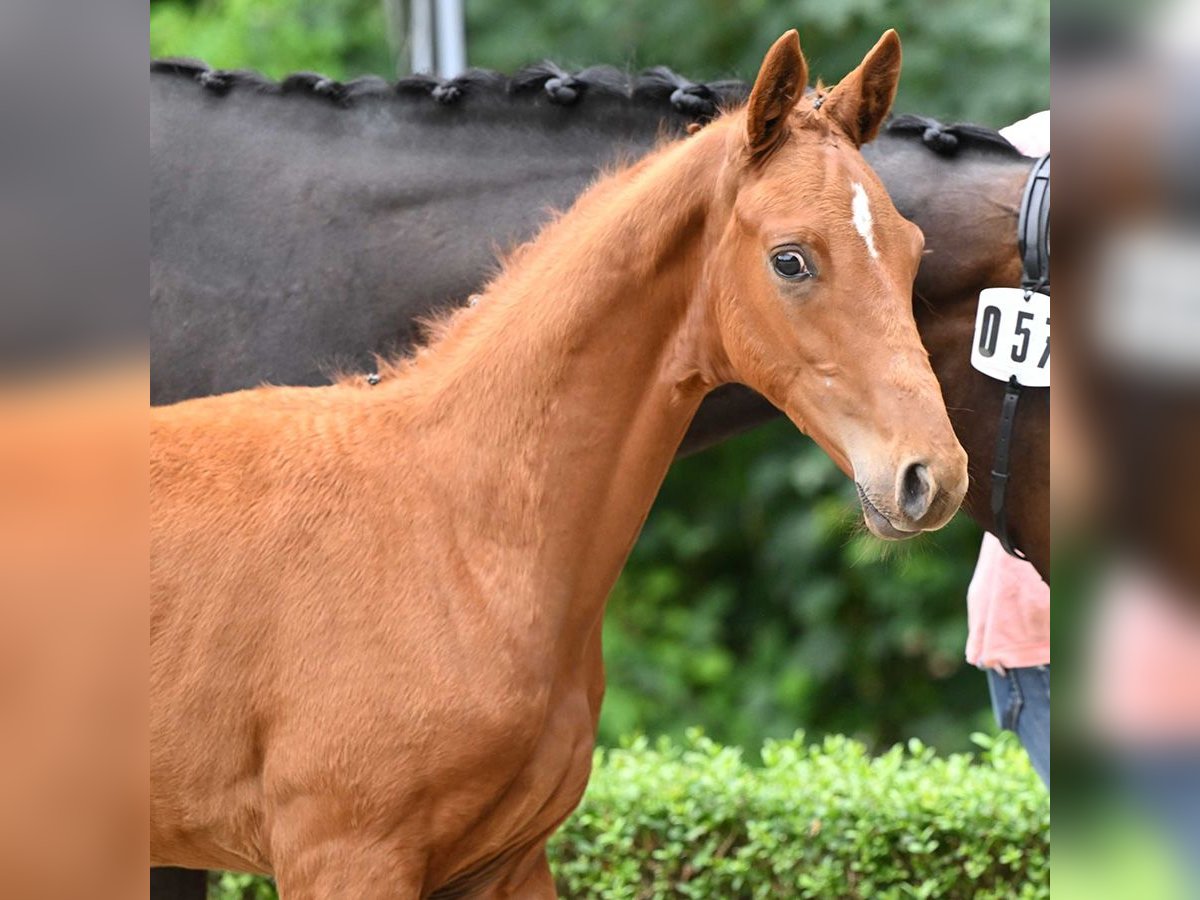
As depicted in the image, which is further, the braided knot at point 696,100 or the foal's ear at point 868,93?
the braided knot at point 696,100

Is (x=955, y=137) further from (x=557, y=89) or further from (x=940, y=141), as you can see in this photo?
(x=557, y=89)

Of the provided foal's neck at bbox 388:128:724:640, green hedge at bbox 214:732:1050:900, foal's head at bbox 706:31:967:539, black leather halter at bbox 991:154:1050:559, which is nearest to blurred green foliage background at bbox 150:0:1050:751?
green hedge at bbox 214:732:1050:900

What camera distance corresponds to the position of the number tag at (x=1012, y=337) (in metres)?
2.53

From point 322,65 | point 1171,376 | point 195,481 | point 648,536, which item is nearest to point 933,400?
point 195,481

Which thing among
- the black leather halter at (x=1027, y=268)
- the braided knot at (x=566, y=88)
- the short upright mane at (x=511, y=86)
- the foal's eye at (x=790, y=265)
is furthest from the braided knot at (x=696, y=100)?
the foal's eye at (x=790, y=265)

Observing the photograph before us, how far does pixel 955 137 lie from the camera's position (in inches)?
112

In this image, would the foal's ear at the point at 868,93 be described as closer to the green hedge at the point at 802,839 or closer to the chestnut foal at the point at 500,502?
the chestnut foal at the point at 500,502

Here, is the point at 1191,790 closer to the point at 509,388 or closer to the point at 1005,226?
the point at 509,388

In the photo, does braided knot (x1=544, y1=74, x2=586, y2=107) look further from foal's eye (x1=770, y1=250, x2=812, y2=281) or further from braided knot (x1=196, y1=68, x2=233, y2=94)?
foal's eye (x1=770, y1=250, x2=812, y2=281)

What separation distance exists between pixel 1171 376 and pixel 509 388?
1.71m

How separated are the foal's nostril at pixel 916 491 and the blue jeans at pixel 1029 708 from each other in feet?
5.15

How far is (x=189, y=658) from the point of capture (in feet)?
7.20

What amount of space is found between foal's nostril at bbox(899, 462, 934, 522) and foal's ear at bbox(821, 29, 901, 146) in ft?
1.87

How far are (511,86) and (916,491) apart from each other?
1.44 meters
